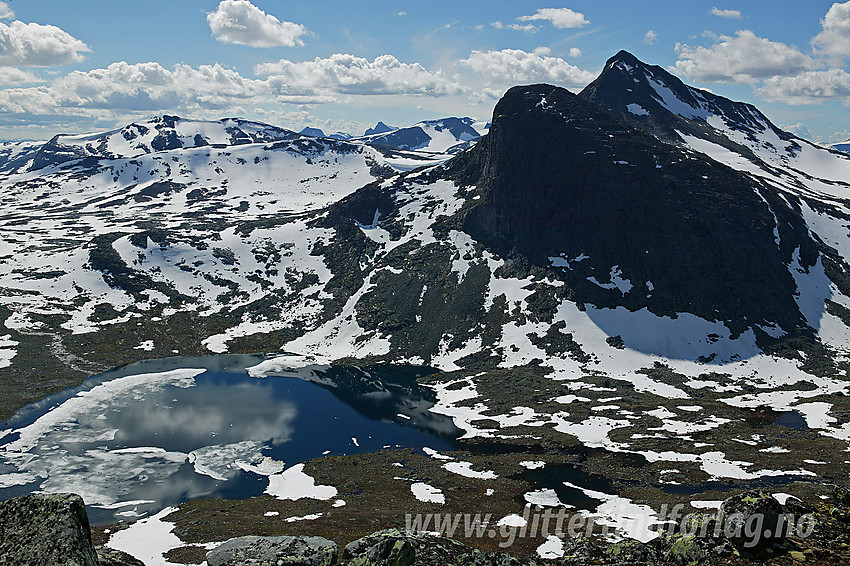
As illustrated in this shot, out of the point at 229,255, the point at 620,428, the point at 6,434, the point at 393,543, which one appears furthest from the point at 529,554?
the point at 229,255

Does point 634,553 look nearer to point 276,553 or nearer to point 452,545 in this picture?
point 452,545

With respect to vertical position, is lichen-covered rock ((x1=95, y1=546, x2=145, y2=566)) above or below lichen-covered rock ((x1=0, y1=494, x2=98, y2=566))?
below

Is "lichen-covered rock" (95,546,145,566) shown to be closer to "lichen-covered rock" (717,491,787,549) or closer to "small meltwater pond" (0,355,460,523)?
"lichen-covered rock" (717,491,787,549)

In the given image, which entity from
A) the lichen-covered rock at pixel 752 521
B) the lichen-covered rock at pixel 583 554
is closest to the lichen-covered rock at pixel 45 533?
the lichen-covered rock at pixel 583 554

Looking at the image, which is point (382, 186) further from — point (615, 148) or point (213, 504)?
point (213, 504)

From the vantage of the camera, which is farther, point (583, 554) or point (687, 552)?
point (583, 554)

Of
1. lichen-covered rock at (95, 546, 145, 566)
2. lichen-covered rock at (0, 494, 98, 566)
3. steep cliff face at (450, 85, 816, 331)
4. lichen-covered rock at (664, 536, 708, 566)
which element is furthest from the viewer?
steep cliff face at (450, 85, 816, 331)

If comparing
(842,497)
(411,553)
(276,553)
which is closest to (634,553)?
(842,497)

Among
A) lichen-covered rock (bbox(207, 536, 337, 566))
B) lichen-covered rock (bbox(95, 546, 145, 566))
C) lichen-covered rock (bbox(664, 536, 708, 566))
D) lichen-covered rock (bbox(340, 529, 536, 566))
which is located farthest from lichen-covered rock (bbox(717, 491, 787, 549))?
lichen-covered rock (bbox(95, 546, 145, 566))
